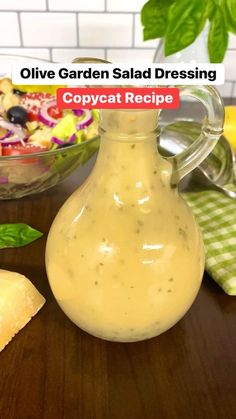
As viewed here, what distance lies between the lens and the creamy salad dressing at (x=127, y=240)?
0.44 m

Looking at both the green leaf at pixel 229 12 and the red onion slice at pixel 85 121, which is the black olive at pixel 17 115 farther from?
the green leaf at pixel 229 12

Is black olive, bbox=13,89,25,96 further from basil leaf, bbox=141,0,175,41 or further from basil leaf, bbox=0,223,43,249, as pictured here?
basil leaf, bbox=141,0,175,41

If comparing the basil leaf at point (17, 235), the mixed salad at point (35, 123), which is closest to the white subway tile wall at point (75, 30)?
the mixed salad at point (35, 123)

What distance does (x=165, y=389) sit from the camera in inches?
18.5

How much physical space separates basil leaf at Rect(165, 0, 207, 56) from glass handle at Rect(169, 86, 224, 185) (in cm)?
5

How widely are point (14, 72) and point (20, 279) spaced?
242 millimetres

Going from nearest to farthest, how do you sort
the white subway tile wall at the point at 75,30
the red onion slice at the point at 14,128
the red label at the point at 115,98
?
the red label at the point at 115,98 < the red onion slice at the point at 14,128 < the white subway tile wall at the point at 75,30

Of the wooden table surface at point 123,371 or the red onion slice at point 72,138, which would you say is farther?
the red onion slice at point 72,138

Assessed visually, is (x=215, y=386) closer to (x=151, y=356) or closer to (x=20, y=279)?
(x=151, y=356)

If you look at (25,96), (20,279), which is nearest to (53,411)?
(20,279)

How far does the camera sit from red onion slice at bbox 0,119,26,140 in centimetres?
81

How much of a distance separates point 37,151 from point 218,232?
1.01 feet

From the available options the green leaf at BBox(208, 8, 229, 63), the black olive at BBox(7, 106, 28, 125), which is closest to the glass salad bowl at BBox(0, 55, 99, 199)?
the black olive at BBox(7, 106, 28, 125)

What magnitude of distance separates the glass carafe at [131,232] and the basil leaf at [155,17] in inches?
3.5
